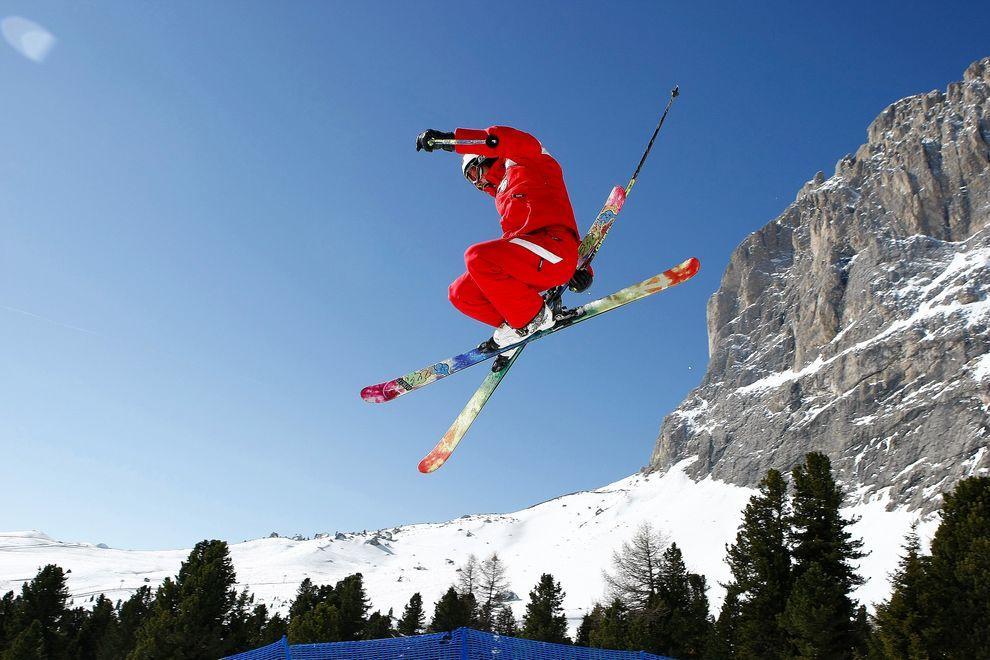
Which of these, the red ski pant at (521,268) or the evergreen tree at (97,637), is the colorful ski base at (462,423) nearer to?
the red ski pant at (521,268)

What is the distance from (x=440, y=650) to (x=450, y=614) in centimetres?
3002

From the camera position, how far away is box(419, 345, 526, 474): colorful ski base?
20.7 feet

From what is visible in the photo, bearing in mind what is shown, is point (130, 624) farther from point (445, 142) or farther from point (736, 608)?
point (445, 142)

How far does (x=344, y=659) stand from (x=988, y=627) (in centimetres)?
1512

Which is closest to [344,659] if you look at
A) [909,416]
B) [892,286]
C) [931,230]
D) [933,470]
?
[933,470]

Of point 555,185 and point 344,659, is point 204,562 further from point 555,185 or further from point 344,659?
point 555,185

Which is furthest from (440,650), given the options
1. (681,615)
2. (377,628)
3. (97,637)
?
(97,637)

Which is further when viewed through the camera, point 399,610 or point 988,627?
point 399,610

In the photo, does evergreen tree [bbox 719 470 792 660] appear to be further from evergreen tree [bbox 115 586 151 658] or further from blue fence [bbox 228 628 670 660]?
evergreen tree [bbox 115 586 151 658]

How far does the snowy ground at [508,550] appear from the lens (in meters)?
80.9

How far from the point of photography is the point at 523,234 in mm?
5031

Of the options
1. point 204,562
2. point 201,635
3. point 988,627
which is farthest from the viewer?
point 204,562

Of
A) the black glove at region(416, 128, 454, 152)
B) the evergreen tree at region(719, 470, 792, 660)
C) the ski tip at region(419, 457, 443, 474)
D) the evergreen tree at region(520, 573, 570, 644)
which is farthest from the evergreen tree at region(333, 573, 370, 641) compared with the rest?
the black glove at region(416, 128, 454, 152)

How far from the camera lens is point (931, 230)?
396ft
